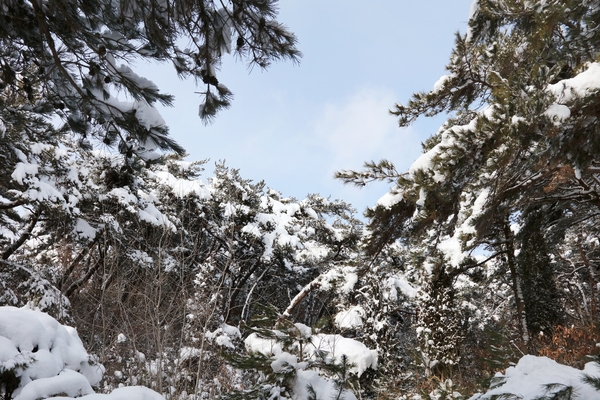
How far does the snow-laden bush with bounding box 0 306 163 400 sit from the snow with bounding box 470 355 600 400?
1931 mm

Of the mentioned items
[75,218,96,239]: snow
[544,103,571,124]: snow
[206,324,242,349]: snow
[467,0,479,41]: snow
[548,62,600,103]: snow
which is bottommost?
[206,324,242,349]: snow

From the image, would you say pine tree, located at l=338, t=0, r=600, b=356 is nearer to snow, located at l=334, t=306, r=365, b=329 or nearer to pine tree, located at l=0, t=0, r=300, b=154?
pine tree, located at l=0, t=0, r=300, b=154

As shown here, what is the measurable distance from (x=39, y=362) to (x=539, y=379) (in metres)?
2.92

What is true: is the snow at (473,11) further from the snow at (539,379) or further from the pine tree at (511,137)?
the snow at (539,379)

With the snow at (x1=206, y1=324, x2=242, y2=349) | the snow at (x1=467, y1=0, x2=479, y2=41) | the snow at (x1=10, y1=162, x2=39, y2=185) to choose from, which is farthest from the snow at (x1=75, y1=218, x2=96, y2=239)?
the snow at (x1=467, y1=0, x2=479, y2=41)

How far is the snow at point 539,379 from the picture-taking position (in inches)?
58.6

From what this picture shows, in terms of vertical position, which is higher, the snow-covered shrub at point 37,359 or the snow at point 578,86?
the snow at point 578,86

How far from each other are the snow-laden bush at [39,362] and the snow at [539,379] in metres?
1.93

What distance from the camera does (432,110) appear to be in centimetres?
680

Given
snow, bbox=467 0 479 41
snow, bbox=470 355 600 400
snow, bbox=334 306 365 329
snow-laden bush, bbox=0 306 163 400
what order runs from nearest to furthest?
snow, bbox=470 355 600 400, snow-laden bush, bbox=0 306 163 400, snow, bbox=467 0 479 41, snow, bbox=334 306 365 329

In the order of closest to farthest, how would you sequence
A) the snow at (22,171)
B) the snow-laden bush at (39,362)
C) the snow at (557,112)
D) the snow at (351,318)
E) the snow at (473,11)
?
the snow-laden bush at (39,362) → the snow at (557,112) → the snow at (473,11) → the snow at (22,171) → the snow at (351,318)

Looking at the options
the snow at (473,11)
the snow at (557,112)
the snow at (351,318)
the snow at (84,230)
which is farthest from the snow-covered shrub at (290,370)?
the snow at (84,230)

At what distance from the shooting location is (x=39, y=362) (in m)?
2.45

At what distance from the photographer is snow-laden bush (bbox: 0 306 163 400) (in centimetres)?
223
